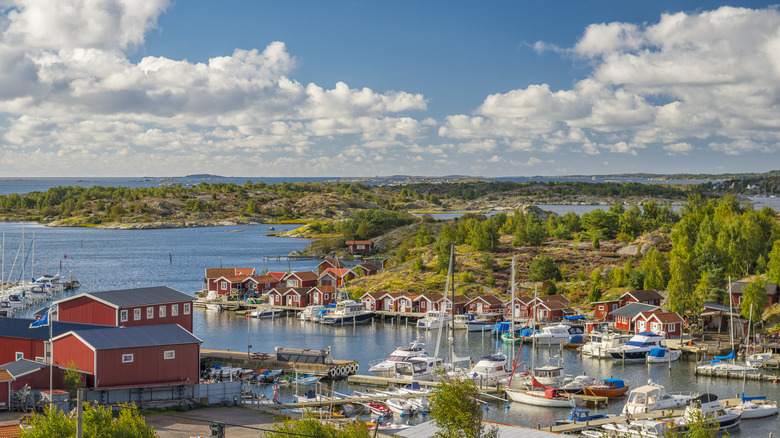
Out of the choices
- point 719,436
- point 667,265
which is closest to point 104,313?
point 719,436

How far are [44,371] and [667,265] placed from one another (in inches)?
2284

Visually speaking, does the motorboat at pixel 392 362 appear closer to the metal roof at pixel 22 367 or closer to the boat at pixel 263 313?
the metal roof at pixel 22 367

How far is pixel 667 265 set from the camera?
247ft

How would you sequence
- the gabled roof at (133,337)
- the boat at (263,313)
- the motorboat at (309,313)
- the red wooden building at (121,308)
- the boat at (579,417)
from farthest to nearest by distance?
the boat at (263,313) < the motorboat at (309,313) < the red wooden building at (121,308) < the boat at (579,417) < the gabled roof at (133,337)

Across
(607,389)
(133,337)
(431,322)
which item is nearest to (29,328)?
(133,337)

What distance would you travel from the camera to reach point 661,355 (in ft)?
177

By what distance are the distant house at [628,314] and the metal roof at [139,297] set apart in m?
34.3

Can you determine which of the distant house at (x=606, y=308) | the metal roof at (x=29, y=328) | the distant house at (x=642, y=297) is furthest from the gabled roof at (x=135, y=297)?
the distant house at (x=642, y=297)

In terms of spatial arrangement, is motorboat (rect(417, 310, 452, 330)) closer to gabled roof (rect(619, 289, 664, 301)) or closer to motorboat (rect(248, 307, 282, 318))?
gabled roof (rect(619, 289, 664, 301))

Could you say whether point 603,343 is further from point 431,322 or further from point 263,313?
point 263,313

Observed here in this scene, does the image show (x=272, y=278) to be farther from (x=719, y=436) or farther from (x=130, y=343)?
(x=719, y=436)

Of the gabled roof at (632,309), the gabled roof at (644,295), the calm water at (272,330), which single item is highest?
the gabled roof at (644,295)

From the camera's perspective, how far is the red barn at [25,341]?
38.8m

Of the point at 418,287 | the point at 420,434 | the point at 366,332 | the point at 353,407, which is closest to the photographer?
the point at 420,434
